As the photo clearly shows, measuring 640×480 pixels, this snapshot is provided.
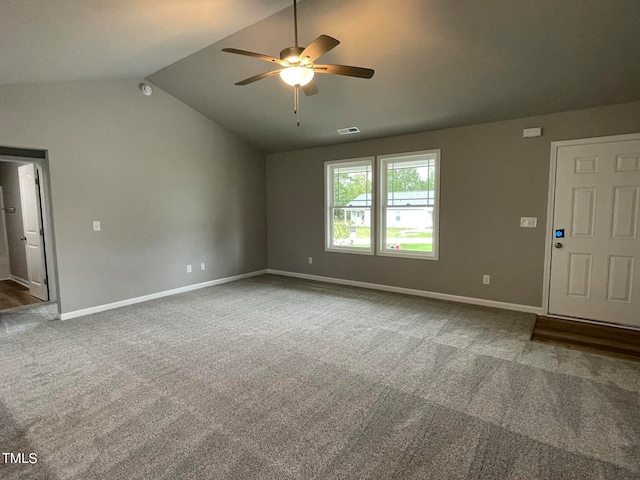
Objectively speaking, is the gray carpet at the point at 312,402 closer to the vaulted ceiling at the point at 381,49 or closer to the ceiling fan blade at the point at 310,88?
the ceiling fan blade at the point at 310,88

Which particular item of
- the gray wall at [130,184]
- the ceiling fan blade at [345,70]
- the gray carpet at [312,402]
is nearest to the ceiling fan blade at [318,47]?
the ceiling fan blade at [345,70]

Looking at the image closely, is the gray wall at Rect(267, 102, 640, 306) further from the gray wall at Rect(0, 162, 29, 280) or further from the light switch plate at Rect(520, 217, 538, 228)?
the gray wall at Rect(0, 162, 29, 280)

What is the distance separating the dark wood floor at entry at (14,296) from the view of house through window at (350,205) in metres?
4.78

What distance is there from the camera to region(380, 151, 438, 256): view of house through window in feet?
16.0

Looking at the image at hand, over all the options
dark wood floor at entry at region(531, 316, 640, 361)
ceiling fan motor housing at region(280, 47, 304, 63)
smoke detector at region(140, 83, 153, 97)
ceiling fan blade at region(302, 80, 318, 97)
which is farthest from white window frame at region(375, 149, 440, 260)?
smoke detector at region(140, 83, 153, 97)

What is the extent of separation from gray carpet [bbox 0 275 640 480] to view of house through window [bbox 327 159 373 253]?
209cm

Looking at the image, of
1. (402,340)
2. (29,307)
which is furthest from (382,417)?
(29,307)

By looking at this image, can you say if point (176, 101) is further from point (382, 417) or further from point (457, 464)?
point (457, 464)

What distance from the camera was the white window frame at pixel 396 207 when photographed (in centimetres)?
476

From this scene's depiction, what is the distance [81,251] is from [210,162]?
2.41m

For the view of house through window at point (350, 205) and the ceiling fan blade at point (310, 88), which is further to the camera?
the view of house through window at point (350, 205)

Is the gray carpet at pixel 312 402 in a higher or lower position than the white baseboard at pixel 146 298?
lower

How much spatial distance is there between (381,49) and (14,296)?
6376 millimetres

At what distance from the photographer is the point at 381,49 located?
10.8ft
